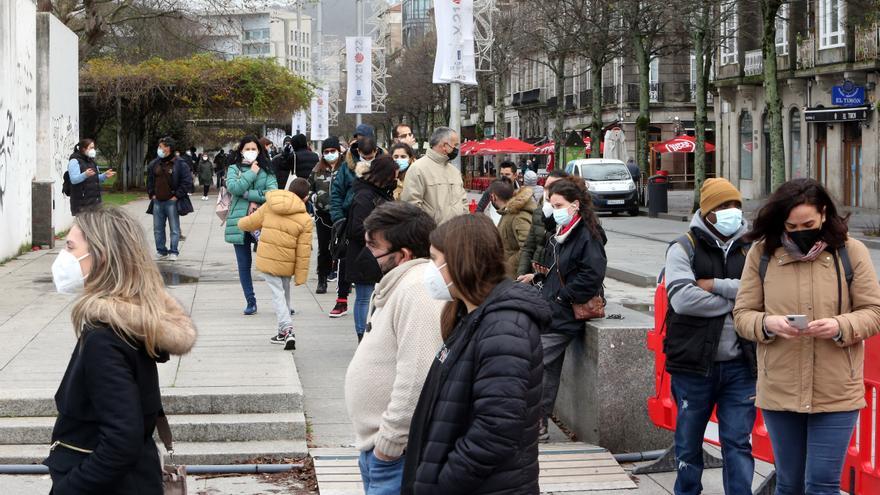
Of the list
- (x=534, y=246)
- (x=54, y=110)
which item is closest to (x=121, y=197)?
(x=54, y=110)

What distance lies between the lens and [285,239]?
1040cm

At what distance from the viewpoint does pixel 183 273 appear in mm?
16969

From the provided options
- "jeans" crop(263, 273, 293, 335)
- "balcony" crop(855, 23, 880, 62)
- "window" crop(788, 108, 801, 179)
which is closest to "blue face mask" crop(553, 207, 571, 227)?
"jeans" crop(263, 273, 293, 335)

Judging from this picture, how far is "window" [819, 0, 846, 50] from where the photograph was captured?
38350 mm

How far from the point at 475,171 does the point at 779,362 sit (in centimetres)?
8484

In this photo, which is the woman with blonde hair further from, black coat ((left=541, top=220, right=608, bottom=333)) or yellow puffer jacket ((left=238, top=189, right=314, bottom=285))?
yellow puffer jacket ((left=238, top=189, right=314, bottom=285))

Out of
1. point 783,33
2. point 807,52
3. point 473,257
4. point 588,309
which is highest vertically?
point 783,33

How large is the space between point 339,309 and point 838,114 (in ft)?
95.6

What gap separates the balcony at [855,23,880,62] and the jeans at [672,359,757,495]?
3220 cm

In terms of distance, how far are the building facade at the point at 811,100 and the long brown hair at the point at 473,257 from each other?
31.4 meters

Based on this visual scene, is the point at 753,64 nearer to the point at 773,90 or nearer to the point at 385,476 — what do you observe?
the point at 773,90

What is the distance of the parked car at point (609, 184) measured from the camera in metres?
38.8

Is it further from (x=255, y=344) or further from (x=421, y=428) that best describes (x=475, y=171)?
(x=421, y=428)

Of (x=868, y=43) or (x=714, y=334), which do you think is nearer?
(x=714, y=334)
